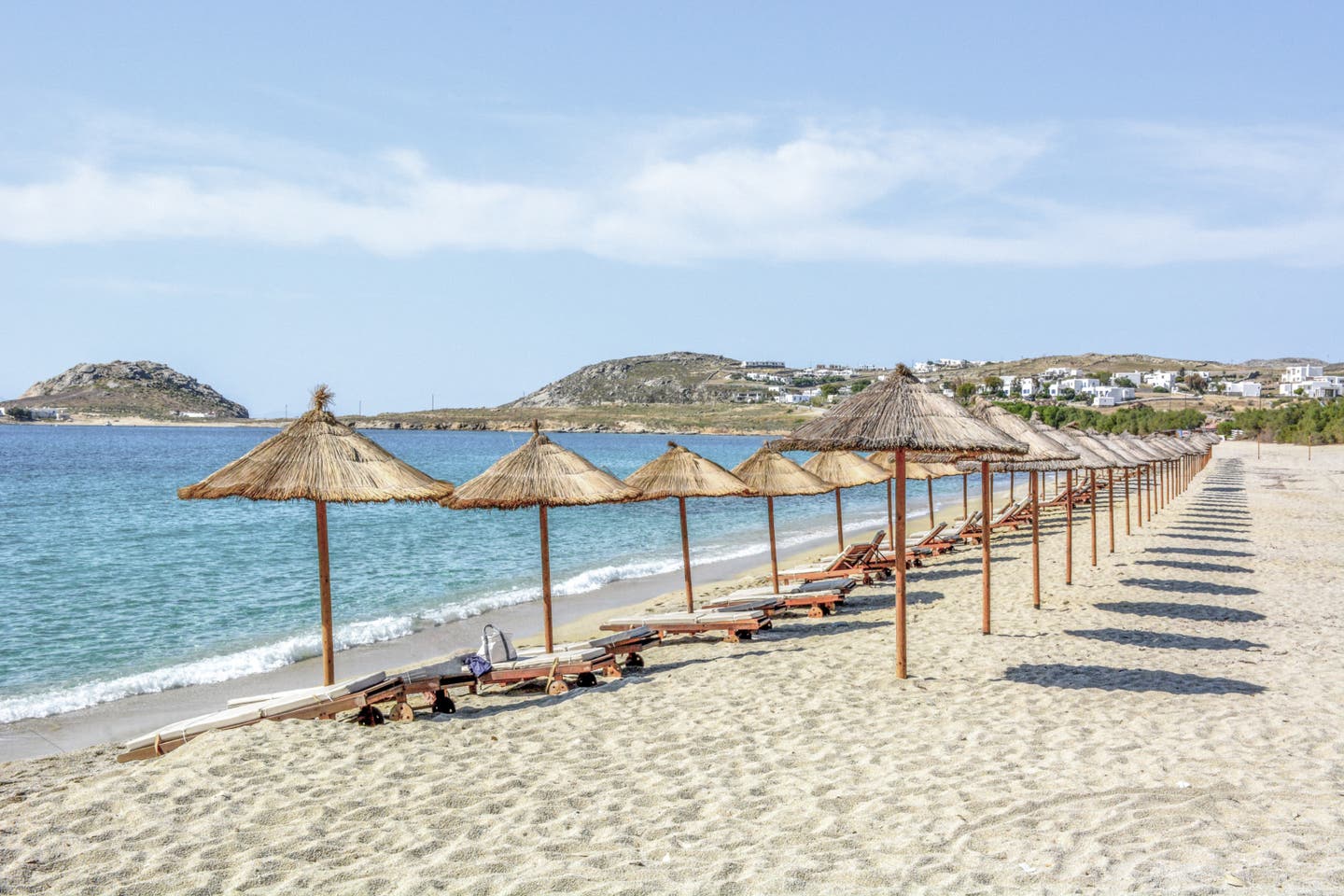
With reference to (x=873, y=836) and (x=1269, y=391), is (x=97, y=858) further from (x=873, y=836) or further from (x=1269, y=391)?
(x=1269, y=391)

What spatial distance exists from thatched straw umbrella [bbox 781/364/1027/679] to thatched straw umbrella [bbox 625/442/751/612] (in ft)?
8.74

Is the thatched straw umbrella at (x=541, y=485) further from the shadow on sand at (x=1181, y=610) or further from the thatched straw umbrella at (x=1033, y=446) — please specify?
the shadow on sand at (x=1181, y=610)

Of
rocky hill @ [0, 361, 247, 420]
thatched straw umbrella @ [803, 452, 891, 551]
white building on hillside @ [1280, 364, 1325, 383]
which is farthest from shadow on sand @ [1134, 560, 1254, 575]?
rocky hill @ [0, 361, 247, 420]

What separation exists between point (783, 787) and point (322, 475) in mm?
4222

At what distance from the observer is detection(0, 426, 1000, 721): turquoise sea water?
11367mm

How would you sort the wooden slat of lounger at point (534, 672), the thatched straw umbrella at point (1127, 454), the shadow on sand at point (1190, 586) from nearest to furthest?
1. the wooden slat of lounger at point (534, 672)
2. the shadow on sand at point (1190, 586)
3. the thatched straw umbrella at point (1127, 454)

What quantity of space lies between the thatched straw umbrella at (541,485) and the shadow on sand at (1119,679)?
12.8 feet

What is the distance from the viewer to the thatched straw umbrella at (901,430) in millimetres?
7000

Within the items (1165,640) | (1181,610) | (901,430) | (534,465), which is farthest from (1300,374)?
(534,465)

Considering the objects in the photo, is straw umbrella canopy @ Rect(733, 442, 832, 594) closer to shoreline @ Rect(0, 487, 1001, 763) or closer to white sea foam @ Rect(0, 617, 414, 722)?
shoreline @ Rect(0, 487, 1001, 763)

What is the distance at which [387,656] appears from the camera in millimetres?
11445

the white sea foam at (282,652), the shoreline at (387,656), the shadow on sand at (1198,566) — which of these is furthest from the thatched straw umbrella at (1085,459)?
the white sea foam at (282,652)

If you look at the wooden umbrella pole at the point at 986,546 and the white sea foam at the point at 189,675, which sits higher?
the wooden umbrella pole at the point at 986,546

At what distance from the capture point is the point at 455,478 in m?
50.6
